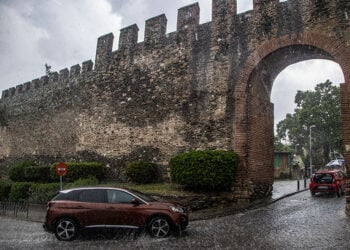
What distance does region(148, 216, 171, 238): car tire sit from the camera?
7.97m

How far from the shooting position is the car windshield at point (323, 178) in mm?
15398

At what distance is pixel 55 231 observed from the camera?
8133 mm

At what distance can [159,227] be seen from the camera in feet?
26.2

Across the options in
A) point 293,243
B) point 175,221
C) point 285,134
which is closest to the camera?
point 293,243

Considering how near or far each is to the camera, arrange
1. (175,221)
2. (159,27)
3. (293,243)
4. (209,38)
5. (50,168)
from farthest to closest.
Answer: (50,168)
(159,27)
(209,38)
(175,221)
(293,243)

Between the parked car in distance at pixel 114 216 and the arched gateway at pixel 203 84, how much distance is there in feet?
16.5

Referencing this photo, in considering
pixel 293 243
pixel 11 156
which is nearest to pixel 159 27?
pixel 293 243

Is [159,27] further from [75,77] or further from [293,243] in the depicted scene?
[293,243]

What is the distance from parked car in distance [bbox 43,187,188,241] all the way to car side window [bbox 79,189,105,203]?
25mm

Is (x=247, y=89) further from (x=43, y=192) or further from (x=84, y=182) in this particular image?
(x=43, y=192)

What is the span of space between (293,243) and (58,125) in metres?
17.2

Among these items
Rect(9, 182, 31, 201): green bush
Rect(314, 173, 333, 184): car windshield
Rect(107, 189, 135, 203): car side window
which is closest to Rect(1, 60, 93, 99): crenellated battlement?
Rect(9, 182, 31, 201): green bush

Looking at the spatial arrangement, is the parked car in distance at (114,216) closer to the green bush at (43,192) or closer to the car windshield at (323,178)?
the green bush at (43,192)

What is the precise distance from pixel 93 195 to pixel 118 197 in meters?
0.66
